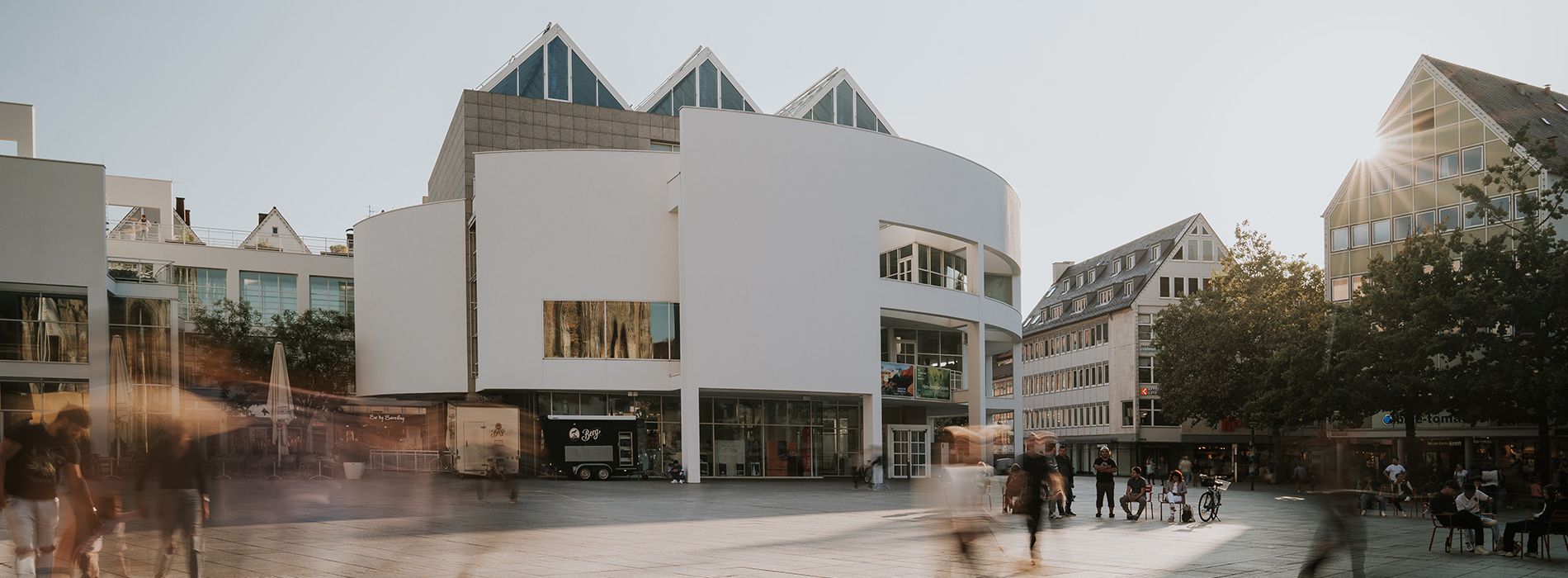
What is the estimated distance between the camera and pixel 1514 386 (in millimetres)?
33594

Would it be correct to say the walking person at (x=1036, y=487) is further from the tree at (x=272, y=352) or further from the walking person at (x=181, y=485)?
the tree at (x=272, y=352)

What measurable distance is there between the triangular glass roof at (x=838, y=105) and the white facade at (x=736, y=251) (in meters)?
14.7

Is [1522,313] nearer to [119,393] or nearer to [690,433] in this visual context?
[690,433]

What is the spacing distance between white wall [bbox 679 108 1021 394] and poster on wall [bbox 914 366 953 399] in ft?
14.1

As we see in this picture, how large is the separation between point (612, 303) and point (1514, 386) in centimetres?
2705

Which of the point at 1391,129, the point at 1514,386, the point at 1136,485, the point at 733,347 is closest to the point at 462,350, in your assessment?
the point at 733,347

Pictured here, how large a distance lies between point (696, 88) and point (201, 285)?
26952 millimetres

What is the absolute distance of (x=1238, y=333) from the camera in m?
56.3

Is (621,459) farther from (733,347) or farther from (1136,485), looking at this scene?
(1136,485)

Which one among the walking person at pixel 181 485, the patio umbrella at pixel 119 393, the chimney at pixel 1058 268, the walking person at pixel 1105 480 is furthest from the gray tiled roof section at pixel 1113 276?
the walking person at pixel 181 485

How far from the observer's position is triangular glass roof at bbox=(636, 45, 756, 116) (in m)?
57.6

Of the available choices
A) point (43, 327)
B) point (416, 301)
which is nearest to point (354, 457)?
point (416, 301)

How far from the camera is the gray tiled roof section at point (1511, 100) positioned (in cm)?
5022

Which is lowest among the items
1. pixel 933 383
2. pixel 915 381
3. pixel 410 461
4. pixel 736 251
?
pixel 410 461
